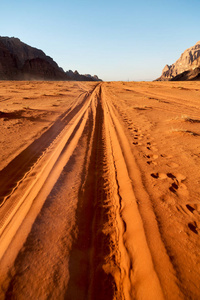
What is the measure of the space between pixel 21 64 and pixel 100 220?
89676 mm

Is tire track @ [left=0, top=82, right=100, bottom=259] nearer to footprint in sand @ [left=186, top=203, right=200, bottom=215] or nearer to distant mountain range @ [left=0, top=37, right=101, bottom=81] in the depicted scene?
footprint in sand @ [left=186, top=203, right=200, bottom=215]

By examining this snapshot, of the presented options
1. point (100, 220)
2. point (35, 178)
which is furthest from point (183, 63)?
point (100, 220)

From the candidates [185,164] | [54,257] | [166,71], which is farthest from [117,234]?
[166,71]

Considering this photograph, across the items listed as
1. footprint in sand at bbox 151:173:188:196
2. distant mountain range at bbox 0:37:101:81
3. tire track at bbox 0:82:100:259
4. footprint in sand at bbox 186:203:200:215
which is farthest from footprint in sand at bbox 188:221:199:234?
distant mountain range at bbox 0:37:101:81

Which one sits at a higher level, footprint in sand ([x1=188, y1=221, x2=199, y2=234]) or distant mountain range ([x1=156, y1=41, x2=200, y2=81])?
distant mountain range ([x1=156, y1=41, x2=200, y2=81])

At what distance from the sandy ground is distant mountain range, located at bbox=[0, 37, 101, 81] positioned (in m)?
70.4

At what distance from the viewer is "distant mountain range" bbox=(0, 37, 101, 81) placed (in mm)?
64188

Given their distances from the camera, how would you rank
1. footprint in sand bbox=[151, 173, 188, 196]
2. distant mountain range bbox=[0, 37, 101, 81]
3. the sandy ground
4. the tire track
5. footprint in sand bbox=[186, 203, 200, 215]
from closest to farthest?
the sandy ground, the tire track, footprint in sand bbox=[186, 203, 200, 215], footprint in sand bbox=[151, 173, 188, 196], distant mountain range bbox=[0, 37, 101, 81]

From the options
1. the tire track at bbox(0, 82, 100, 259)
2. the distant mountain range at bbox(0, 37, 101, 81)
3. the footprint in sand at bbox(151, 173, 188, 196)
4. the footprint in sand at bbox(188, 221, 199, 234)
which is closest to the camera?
the footprint in sand at bbox(188, 221, 199, 234)

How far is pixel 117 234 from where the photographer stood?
7.60 ft

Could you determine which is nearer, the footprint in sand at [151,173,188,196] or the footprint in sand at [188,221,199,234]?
the footprint in sand at [188,221,199,234]

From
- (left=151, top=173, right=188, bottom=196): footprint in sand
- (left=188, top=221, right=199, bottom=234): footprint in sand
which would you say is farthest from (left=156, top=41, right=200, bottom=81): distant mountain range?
(left=188, top=221, right=199, bottom=234): footprint in sand

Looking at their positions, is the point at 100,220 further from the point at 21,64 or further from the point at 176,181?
the point at 21,64

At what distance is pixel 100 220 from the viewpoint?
255 centimetres
